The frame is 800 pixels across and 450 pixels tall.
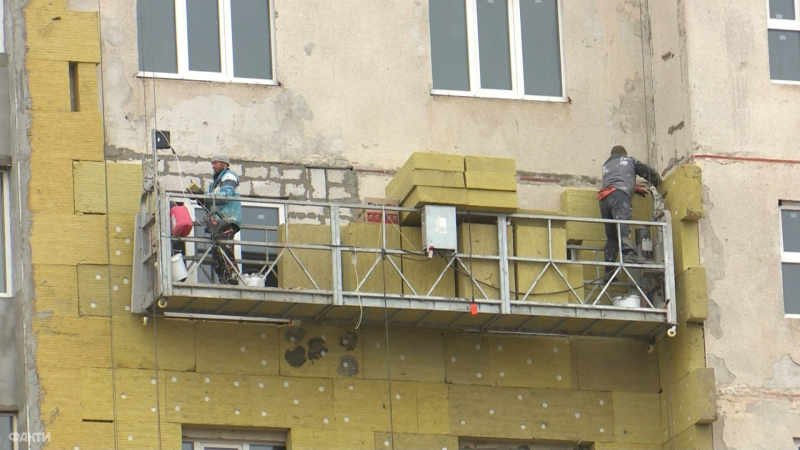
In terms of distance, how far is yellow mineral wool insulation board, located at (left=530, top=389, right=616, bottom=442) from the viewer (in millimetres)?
24453

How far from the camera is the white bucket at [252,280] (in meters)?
22.9

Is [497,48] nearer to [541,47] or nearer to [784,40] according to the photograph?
[541,47]

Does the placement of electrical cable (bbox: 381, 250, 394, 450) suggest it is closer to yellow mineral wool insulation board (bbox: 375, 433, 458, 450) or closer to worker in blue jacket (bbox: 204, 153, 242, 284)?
yellow mineral wool insulation board (bbox: 375, 433, 458, 450)

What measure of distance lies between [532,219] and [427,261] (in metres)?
1.51

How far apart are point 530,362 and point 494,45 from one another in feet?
14.5

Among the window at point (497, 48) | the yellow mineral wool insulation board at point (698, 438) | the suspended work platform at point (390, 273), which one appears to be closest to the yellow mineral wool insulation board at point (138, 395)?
the suspended work platform at point (390, 273)

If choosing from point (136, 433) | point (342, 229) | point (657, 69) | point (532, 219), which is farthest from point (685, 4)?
point (136, 433)

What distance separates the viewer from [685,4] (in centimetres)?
2552

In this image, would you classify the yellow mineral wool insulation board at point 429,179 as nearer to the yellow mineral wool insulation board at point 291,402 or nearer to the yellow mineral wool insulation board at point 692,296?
the yellow mineral wool insulation board at point 291,402

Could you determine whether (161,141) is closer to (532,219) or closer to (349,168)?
(349,168)

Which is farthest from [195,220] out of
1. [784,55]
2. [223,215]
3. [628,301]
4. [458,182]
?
[784,55]

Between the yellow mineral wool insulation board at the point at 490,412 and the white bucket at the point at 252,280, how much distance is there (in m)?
2.95

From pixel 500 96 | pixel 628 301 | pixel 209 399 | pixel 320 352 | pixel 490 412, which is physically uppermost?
pixel 500 96

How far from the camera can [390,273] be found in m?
23.7
